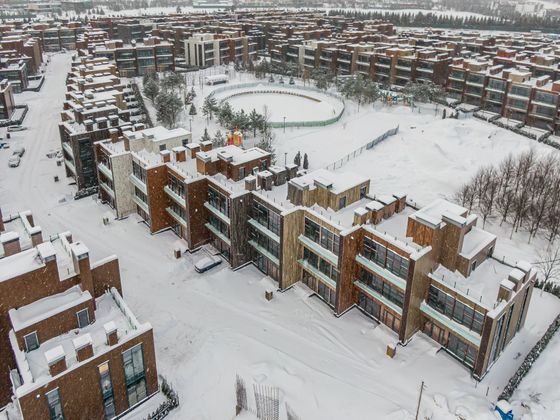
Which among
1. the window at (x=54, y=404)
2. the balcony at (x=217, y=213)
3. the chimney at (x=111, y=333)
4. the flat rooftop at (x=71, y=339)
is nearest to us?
the flat rooftop at (x=71, y=339)

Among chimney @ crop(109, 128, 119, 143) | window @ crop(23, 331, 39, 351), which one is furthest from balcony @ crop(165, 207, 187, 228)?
window @ crop(23, 331, 39, 351)

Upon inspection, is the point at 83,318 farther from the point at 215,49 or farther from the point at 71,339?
the point at 215,49

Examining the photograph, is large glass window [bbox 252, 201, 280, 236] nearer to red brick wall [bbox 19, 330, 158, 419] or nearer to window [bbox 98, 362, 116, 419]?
red brick wall [bbox 19, 330, 158, 419]

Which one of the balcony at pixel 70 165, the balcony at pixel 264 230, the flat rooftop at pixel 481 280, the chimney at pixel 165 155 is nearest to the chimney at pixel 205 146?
the chimney at pixel 165 155

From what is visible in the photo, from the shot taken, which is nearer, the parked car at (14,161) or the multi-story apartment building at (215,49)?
the parked car at (14,161)

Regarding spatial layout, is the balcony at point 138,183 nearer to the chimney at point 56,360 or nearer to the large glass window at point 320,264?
the large glass window at point 320,264

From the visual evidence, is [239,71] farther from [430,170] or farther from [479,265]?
[479,265]

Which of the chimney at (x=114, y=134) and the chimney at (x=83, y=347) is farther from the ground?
the chimney at (x=114, y=134)

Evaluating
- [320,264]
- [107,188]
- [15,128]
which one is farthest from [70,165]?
[320,264]
